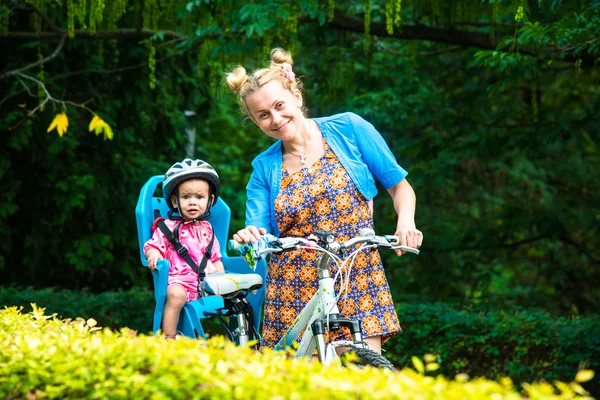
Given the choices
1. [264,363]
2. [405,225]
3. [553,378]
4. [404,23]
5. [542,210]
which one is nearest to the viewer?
[264,363]

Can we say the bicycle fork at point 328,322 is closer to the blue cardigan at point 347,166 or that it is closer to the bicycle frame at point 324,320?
the bicycle frame at point 324,320

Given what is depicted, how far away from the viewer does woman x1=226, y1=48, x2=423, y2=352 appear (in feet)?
13.6

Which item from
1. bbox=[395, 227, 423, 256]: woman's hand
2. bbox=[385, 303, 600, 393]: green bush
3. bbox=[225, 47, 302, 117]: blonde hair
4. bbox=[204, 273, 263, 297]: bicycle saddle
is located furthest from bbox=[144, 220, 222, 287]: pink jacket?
bbox=[385, 303, 600, 393]: green bush

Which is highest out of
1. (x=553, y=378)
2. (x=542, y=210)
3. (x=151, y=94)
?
(x=151, y=94)

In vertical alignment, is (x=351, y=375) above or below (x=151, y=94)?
below

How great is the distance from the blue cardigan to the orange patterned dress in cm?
4

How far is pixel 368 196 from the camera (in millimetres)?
4258

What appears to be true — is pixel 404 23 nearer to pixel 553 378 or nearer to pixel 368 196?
pixel 553 378

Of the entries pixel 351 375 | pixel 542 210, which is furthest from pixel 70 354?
pixel 542 210

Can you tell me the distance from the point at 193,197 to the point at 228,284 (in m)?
0.84

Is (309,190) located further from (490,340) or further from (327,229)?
(490,340)

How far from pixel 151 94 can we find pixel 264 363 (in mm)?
8230

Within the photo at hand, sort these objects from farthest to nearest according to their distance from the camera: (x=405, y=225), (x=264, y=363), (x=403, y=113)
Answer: (x=403, y=113)
(x=405, y=225)
(x=264, y=363)

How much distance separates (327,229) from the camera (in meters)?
4.14
